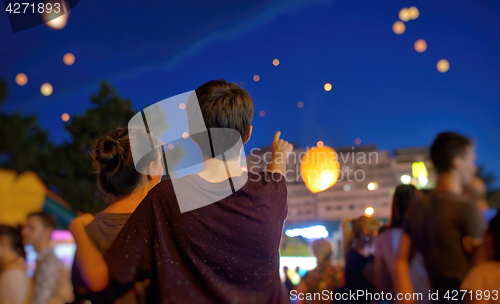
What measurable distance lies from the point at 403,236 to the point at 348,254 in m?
0.39

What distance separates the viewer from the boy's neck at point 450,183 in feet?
3.02

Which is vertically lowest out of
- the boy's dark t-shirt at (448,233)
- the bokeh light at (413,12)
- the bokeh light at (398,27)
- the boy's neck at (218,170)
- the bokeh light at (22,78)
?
the boy's dark t-shirt at (448,233)

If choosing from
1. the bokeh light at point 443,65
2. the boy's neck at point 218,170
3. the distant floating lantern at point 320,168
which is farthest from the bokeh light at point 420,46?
the boy's neck at point 218,170

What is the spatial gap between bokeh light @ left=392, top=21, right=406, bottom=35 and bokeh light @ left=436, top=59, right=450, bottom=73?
0.20 meters

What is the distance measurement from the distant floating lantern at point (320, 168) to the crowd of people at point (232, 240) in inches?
8.1

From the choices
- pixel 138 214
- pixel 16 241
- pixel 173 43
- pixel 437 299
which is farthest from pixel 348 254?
pixel 16 241

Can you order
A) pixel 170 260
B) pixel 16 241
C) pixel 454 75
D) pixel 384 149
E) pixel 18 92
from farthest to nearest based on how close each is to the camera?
pixel 18 92 < pixel 16 241 < pixel 384 149 < pixel 454 75 < pixel 170 260

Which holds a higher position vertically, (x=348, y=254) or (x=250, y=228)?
(x=250, y=228)

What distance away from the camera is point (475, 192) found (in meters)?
0.94

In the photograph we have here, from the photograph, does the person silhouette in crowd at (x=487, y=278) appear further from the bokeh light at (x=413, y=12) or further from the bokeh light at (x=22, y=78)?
the bokeh light at (x=22, y=78)

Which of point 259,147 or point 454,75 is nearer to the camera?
point 454,75

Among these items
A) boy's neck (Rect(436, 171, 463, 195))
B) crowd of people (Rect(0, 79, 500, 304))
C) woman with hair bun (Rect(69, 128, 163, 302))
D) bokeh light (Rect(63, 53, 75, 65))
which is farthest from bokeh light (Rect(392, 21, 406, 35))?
bokeh light (Rect(63, 53, 75, 65))

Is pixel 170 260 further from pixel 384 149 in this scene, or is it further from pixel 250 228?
pixel 384 149

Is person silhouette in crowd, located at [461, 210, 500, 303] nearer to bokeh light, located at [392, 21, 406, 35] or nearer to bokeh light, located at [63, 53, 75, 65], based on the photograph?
bokeh light, located at [392, 21, 406, 35]
